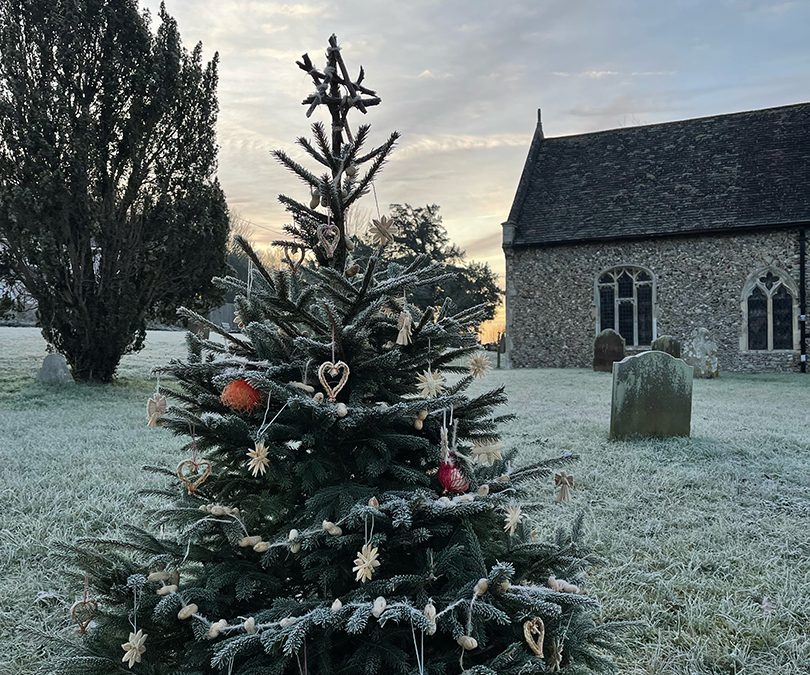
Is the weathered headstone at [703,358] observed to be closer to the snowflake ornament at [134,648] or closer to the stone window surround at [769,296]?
the stone window surround at [769,296]

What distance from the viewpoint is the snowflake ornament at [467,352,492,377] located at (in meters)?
1.86

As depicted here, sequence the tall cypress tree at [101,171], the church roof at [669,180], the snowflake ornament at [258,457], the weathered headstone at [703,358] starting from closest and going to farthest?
the snowflake ornament at [258,457]
the tall cypress tree at [101,171]
the weathered headstone at [703,358]
the church roof at [669,180]

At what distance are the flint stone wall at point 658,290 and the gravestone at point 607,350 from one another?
7.87 feet

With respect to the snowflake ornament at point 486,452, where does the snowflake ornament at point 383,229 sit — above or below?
above

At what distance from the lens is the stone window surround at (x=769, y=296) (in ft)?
61.3

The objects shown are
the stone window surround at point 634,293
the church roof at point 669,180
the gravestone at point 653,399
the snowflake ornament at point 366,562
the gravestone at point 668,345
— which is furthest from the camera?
the stone window surround at point 634,293

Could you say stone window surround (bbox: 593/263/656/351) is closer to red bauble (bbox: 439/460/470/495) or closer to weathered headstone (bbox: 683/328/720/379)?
weathered headstone (bbox: 683/328/720/379)

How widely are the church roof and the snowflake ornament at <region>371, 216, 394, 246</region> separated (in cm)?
1988

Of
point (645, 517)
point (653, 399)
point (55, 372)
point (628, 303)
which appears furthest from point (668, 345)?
point (55, 372)

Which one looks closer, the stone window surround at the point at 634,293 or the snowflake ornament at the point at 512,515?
the snowflake ornament at the point at 512,515

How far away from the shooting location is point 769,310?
62.5 feet

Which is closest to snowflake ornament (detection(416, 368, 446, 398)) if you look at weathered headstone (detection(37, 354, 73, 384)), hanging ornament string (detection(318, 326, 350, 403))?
hanging ornament string (detection(318, 326, 350, 403))

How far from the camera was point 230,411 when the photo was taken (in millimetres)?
1822

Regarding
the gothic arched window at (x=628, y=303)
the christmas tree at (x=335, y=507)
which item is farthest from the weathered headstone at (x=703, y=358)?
the christmas tree at (x=335, y=507)
